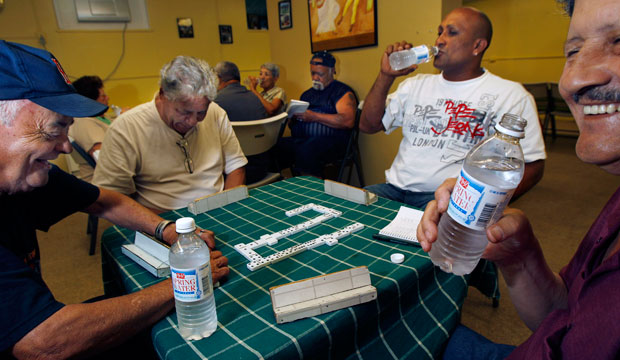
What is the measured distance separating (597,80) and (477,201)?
0.32m

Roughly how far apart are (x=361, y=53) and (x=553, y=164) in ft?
10.7

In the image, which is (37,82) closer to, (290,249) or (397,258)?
(290,249)

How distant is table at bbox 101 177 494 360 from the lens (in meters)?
0.76

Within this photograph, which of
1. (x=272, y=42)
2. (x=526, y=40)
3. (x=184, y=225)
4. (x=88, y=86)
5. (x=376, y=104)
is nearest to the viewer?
(x=184, y=225)

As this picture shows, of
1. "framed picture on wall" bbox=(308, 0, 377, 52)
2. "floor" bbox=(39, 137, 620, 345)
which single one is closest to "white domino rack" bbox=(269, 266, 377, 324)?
"floor" bbox=(39, 137, 620, 345)

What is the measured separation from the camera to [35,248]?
1096 mm

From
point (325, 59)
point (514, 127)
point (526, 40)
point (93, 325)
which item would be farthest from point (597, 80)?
point (526, 40)

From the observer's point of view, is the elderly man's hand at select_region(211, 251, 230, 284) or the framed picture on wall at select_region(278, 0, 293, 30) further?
the framed picture on wall at select_region(278, 0, 293, 30)

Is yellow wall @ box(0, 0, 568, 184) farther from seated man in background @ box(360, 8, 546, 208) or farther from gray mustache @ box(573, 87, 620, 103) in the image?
gray mustache @ box(573, 87, 620, 103)

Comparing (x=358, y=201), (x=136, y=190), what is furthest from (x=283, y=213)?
(x=136, y=190)

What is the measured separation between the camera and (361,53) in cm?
335

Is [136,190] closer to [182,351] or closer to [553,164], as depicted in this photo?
[182,351]

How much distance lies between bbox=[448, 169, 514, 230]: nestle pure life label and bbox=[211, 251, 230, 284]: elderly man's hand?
65 cm

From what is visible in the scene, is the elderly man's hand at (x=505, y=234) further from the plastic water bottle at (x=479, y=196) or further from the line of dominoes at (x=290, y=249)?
the line of dominoes at (x=290, y=249)
